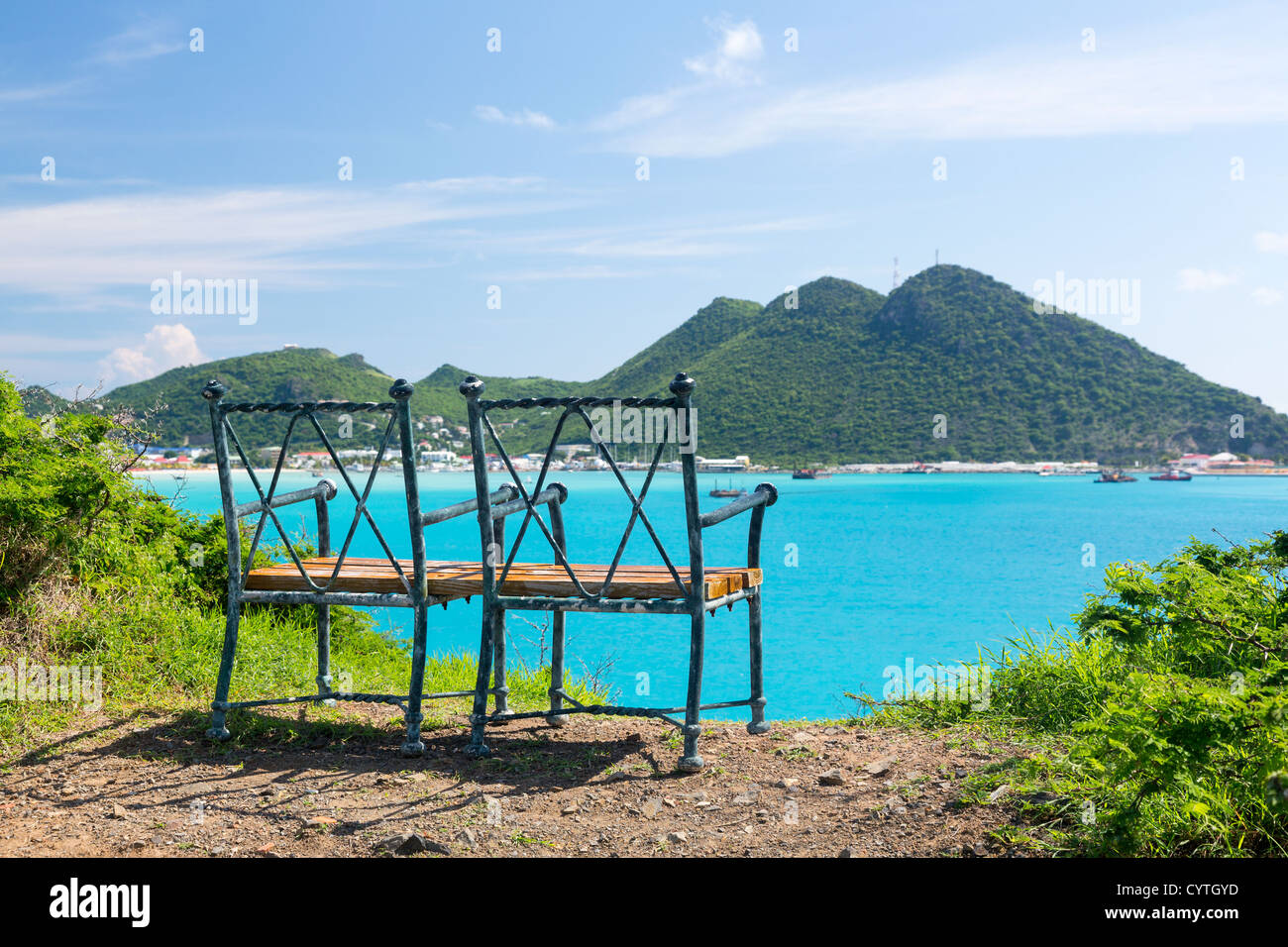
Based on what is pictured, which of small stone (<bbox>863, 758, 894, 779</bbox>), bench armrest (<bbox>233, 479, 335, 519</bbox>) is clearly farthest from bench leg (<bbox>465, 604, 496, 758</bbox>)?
small stone (<bbox>863, 758, 894, 779</bbox>)

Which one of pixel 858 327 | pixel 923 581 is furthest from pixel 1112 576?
pixel 858 327

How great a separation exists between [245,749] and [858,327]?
106742 mm

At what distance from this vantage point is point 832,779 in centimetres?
351

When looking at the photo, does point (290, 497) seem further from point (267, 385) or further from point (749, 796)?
point (267, 385)

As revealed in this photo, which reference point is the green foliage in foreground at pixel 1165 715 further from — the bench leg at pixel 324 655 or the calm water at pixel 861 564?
the bench leg at pixel 324 655

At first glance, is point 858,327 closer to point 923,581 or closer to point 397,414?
point 923,581

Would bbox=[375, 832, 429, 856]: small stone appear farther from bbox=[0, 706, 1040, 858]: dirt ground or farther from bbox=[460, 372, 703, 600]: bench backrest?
bbox=[460, 372, 703, 600]: bench backrest

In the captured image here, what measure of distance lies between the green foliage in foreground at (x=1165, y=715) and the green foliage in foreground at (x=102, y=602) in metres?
2.80

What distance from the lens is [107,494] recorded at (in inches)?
216

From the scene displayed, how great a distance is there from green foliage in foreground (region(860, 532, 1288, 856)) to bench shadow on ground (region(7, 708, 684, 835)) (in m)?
1.46

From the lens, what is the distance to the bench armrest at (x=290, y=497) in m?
4.18

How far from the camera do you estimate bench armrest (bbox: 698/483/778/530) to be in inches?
151

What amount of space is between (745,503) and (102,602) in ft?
12.3

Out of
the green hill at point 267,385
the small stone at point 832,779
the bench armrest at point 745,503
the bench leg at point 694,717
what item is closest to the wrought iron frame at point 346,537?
the bench armrest at point 745,503
